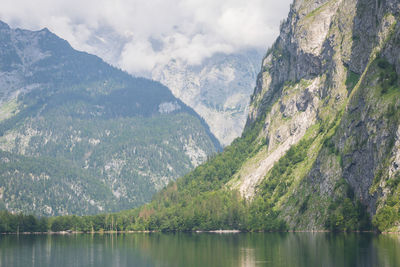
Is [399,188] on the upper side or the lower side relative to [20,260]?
upper

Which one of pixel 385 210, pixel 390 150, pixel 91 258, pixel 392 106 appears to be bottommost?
pixel 91 258

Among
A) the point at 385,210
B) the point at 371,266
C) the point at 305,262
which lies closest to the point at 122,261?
the point at 305,262

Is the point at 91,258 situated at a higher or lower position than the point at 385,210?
lower

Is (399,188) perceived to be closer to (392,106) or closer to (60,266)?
(392,106)

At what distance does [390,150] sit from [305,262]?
7918 centimetres

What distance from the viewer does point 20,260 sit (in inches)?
5915

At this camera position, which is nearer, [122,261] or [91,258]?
[122,261]

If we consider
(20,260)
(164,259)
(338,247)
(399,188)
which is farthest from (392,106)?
(20,260)

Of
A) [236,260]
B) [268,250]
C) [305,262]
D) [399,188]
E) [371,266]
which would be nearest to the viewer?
[371,266]

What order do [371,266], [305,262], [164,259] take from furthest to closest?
[164,259] → [305,262] → [371,266]

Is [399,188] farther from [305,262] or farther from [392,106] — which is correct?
[305,262]

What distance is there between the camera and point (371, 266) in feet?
343

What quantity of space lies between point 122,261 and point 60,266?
53.8 feet

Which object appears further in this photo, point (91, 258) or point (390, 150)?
point (390, 150)
